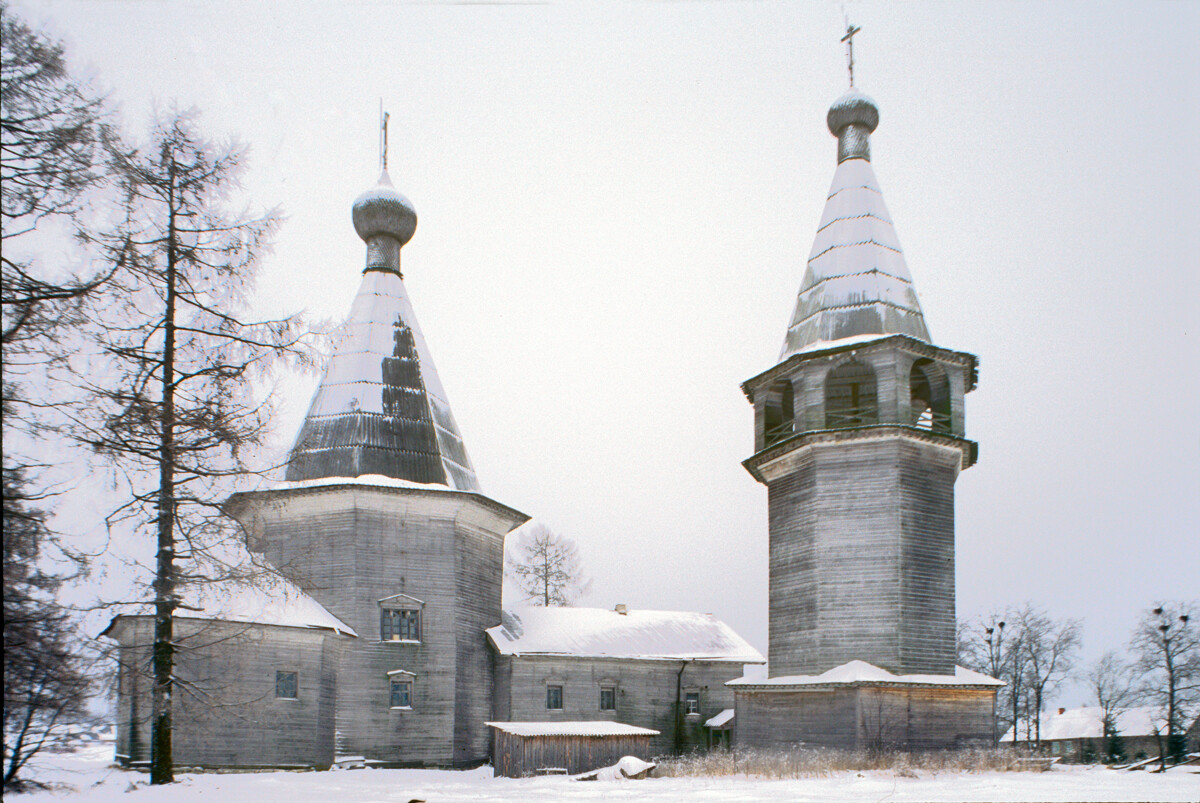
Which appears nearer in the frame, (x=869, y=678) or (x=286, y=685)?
(x=869, y=678)

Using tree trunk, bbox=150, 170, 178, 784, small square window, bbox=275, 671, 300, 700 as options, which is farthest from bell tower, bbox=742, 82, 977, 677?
tree trunk, bbox=150, 170, 178, 784

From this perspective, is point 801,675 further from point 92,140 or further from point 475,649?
point 92,140

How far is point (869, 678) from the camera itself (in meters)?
20.4

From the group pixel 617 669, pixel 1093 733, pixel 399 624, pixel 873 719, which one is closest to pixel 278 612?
pixel 399 624

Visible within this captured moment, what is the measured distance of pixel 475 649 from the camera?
26359mm

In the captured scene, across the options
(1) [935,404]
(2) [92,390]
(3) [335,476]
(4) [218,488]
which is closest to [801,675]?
(1) [935,404]

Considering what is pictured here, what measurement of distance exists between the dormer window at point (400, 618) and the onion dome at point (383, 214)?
11.4 metres

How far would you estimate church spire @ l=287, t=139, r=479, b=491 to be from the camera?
25734mm

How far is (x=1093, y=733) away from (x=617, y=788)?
41.5 meters

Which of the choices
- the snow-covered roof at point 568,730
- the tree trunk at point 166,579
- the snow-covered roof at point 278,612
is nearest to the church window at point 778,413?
the snow-covered roof at point 568,730

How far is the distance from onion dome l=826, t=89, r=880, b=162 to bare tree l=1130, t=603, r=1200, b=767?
60.2 ft

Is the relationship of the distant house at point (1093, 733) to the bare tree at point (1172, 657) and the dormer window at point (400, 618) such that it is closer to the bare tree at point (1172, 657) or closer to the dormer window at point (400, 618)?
the bare tree at point (1172, 657)

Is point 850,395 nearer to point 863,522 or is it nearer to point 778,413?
point 778,413

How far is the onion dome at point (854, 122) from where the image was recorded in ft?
88.6
